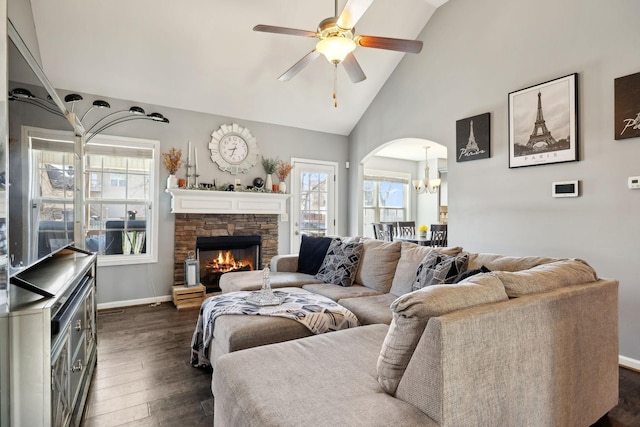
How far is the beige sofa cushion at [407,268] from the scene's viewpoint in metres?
2.85

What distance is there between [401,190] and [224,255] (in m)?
4.89

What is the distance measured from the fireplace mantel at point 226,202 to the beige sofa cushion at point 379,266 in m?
2.08

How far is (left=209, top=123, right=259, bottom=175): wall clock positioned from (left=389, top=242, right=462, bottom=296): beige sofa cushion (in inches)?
114

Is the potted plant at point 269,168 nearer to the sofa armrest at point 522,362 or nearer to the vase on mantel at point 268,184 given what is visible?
the vase on mantel at point 268,184

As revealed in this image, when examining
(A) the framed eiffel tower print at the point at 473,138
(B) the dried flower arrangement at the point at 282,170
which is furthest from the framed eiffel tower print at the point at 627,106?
(B) the dried flower arrangement at the point at 282,170

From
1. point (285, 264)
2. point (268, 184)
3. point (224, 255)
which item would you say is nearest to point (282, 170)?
point (268, 184)

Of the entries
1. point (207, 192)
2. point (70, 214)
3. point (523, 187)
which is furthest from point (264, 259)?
point (523, 187)

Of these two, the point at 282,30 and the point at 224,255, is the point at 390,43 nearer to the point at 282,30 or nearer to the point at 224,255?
the point at 282,30

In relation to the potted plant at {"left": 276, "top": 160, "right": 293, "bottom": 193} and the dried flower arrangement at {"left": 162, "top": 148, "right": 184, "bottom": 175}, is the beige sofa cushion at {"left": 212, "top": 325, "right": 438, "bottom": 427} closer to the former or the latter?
the dried flower arrangement at {"left": 162, "top": 148, "right": 184, "bottom": 175}

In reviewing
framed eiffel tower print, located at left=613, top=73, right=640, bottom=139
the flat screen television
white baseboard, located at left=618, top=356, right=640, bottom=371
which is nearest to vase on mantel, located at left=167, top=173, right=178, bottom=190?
the flat screen television

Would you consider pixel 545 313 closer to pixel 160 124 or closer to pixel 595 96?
pixel 595 96

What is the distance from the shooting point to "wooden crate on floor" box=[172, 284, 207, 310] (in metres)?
4.15

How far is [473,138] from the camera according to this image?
3.87 metres

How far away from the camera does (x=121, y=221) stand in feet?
14.2
